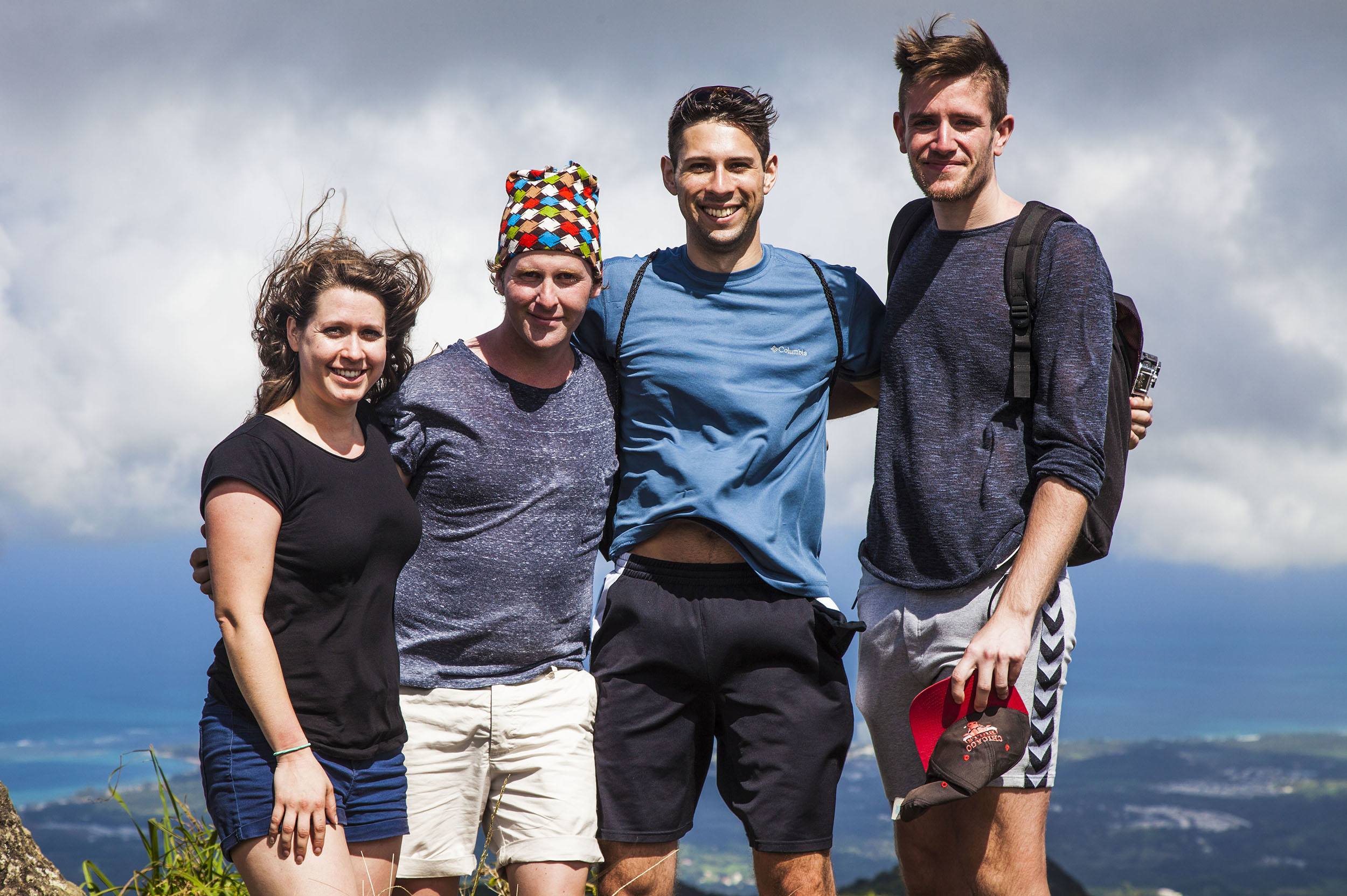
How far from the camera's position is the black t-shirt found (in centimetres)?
318

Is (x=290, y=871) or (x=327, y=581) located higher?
(x=327, y=581)

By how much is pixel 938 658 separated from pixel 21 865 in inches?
141

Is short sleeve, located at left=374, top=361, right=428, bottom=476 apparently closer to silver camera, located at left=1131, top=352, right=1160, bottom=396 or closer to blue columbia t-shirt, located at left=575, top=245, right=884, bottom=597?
blue columbia t-shirt, located at left=575, top=245, right=884, bottom=597

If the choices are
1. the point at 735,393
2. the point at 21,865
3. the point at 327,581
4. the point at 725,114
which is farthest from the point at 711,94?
the point at 21,865

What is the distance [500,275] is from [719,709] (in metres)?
1.77

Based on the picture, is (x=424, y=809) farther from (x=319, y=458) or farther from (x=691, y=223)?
(x=691, y=223)

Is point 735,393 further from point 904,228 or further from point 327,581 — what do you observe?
point 327,581

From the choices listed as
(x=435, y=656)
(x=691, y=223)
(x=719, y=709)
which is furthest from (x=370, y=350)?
(x=719, y=709)

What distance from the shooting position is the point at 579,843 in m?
3.87

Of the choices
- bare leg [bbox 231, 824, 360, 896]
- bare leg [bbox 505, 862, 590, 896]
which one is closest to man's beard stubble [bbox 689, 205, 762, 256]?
bare leg [bbox 505, 862, 590, 896]

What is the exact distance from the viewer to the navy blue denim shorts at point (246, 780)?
3.15m

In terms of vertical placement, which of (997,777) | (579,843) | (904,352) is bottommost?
(579,843)

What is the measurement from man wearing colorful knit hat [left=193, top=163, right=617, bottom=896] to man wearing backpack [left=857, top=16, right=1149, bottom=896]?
109 centimetres

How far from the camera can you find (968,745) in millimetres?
3635
